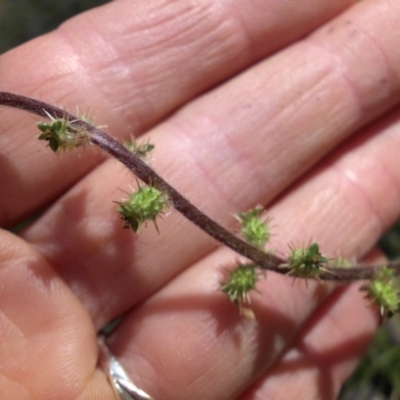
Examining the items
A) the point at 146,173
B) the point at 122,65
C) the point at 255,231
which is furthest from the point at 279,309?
the point at 122,65

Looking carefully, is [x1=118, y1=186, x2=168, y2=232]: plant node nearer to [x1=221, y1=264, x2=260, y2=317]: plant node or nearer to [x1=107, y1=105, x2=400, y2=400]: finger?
[x1=221, y1=264, x2=260, y2=317]: plant node

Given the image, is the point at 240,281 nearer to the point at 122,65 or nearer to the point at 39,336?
the point at 39,336

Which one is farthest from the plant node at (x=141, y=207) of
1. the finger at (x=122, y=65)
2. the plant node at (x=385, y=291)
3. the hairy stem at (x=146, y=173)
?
the plant node at (x=385, y=291)

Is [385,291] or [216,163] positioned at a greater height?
[216,163]

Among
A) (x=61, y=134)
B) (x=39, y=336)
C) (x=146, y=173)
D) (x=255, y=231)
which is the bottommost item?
(x=39, y=336)

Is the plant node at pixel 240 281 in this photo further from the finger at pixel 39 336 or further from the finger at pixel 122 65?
the finger at pixel 122 65

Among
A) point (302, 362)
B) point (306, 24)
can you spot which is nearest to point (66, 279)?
point (302, 362)
